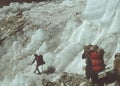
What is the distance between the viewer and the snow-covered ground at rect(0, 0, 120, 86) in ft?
62.4

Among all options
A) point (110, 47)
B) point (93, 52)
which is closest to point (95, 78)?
point (93, 52)

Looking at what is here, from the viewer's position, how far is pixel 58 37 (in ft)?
75.3

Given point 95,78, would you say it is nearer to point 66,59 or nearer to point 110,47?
point 110,47

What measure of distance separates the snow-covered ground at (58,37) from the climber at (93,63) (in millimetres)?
1241

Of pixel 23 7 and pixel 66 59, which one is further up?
pixel 23 7

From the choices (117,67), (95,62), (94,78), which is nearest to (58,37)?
(95,62)

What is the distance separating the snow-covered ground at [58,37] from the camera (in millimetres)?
19006

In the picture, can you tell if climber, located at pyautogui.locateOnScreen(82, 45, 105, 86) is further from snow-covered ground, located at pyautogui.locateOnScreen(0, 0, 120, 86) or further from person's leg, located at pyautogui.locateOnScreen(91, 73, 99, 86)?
snow-covered ground, located at pyautogui.locateOnScreen(0, 0, 120, 86)

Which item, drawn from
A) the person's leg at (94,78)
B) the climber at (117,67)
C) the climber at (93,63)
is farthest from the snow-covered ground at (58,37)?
the climber at (117,67)

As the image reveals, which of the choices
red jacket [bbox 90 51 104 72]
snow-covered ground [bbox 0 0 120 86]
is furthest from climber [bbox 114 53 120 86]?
snow-covered ground [bbox 0 0 120 86]

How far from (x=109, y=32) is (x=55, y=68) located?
10.7ft

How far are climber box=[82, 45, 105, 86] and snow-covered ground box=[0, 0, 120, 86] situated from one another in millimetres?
1241

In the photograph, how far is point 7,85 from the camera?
67.7 feet

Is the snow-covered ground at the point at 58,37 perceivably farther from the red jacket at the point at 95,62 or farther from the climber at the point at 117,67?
the climber at the point at 117,67
